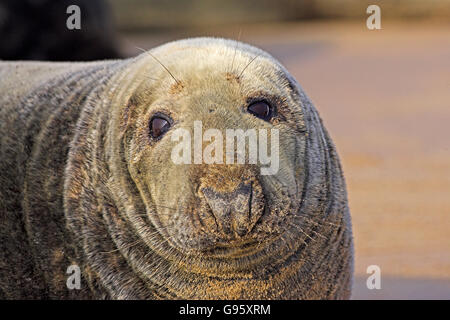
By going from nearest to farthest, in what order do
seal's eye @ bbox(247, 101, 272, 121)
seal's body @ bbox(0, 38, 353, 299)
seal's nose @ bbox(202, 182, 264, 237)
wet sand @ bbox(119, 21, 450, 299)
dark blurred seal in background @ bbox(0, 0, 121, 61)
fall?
seal's nose @ bbox(202, 182, 264, 237)
seal's body @ bbox(0, 38, 353, 299)
seal's eye @ bbox(247, 101, 272, 121)
wet sand @ bbox(119, 21, 450, 299)
dark blurred seal in background @ bbox(0, 0, 121, 61)

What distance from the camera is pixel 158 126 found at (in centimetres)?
391

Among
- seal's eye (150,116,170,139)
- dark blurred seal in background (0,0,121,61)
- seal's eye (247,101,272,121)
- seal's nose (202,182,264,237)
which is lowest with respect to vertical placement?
seal's nose (202,182,264,237)

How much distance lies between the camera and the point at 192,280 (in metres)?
3.99

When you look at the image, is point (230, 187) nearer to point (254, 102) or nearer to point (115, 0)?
point (254, 102)

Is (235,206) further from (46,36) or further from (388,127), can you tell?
(46,36)

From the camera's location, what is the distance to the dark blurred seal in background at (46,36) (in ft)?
32.7

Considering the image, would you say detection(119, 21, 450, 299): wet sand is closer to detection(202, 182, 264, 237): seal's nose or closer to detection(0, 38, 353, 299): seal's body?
detection(0, 38, 353, 299): seal's body

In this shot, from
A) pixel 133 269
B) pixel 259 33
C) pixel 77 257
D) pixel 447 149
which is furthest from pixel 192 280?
pixel 259 33

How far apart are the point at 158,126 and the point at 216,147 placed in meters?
0.43

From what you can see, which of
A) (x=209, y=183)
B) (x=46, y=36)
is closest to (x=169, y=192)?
(x=209, y=183)

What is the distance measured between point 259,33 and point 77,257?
1410 centimetres

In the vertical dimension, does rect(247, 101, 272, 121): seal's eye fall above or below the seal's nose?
above

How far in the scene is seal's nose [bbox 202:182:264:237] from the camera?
137 inches

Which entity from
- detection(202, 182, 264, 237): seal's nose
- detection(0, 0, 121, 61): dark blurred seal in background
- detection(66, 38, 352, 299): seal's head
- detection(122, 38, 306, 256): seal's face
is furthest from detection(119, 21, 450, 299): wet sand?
detection(0, 0, 121, 61): dark blurred seal in background
